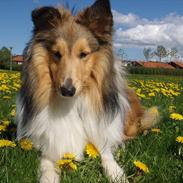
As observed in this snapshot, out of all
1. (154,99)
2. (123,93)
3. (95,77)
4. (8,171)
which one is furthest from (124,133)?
(154,99)

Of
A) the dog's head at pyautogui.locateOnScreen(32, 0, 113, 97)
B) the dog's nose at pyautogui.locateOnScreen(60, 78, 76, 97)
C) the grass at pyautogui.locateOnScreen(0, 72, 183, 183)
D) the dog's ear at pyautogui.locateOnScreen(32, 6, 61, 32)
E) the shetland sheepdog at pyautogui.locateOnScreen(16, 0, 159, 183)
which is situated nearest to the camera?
the grass at pyautogui.locateOnScreen(0, 72, 183, 183)

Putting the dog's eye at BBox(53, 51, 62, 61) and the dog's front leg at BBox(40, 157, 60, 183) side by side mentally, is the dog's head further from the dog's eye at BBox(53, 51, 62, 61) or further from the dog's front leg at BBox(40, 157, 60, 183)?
the dog's front leg at BBox(40, 157, 60, 183)

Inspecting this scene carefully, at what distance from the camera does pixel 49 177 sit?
4688mm

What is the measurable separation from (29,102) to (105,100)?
3.31ft

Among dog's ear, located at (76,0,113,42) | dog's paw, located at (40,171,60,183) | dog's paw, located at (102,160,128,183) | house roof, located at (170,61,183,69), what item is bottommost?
dog's paw, located at (40,171,60,183)

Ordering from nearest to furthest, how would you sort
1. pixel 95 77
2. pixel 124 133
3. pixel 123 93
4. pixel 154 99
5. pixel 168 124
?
pixel 95 77 → pixel 123 93 → pixel 124 133 → pixel 168 124 → pixel 154 99

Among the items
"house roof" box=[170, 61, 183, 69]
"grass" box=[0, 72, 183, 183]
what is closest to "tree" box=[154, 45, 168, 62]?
"house roof" box=[170, 61, 183, 69]

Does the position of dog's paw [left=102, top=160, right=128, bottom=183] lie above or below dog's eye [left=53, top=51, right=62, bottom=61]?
below

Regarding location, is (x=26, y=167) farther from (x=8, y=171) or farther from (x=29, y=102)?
(x=29, y=102)

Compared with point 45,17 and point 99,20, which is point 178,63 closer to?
point 99,20

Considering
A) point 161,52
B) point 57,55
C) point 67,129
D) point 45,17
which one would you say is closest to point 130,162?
point 67,129

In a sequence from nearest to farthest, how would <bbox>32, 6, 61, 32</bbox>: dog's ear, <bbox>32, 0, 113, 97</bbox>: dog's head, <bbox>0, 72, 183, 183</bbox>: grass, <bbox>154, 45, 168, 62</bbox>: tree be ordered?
<bbox>0, 72, 183, 183</bbox>: grass < <bbox>32, 0, 113, 97</bbox>: dog's head < <bbox>32, 6, 61, 32</bbox>: dog's ear < <bbox>154, 45, 168, 62</bbox>: tree

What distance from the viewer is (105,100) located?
19.0 ft

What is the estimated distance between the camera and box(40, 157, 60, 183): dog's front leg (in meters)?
4.61
